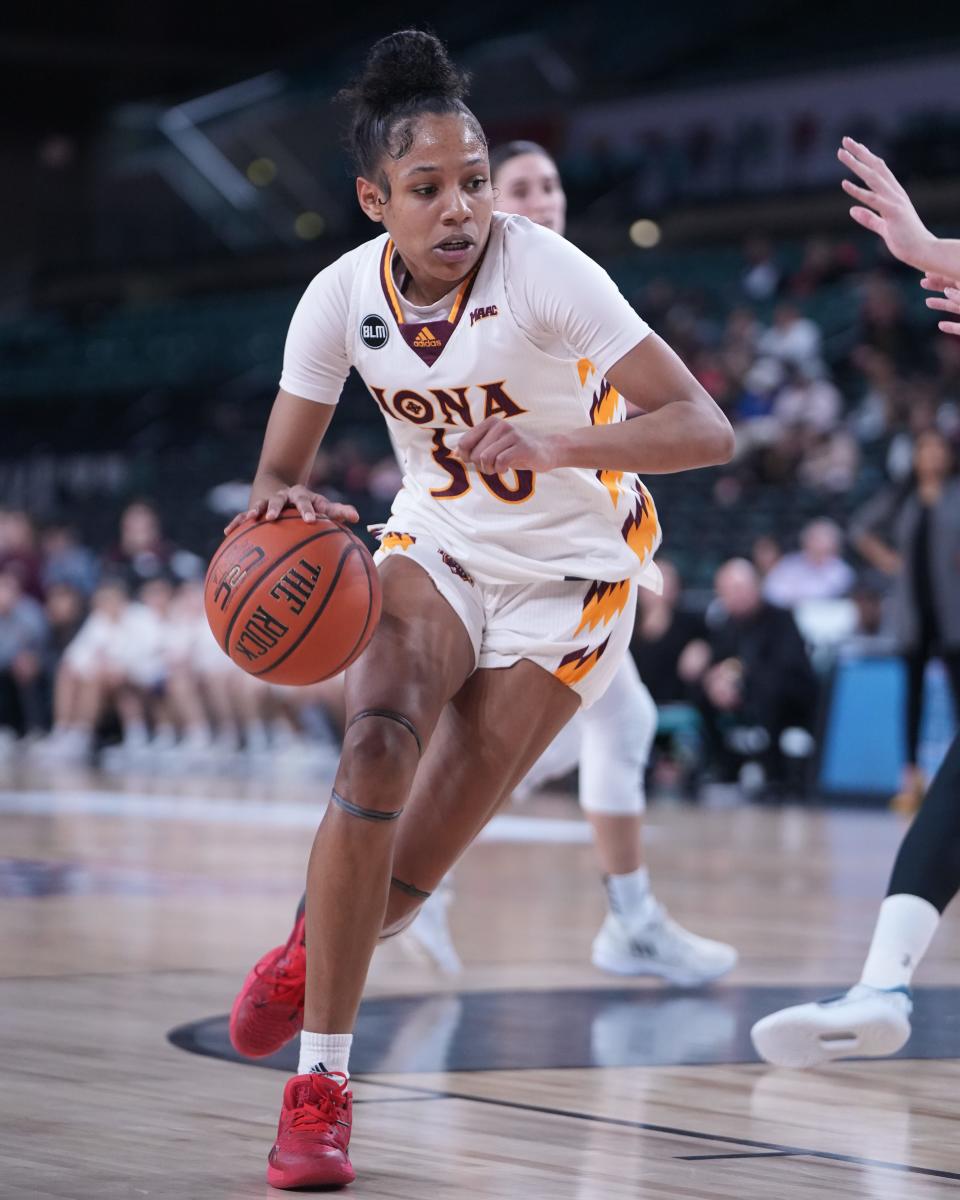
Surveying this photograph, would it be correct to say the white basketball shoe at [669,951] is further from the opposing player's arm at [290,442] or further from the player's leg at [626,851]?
the opposing player's arm at [290,442]

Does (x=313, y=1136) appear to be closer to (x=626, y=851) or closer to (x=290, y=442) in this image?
(x=290, y=442)

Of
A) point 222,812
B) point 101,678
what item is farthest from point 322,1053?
point 101,678

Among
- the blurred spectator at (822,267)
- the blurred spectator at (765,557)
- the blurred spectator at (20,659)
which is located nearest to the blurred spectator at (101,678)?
the blurred spectator at (20,659)

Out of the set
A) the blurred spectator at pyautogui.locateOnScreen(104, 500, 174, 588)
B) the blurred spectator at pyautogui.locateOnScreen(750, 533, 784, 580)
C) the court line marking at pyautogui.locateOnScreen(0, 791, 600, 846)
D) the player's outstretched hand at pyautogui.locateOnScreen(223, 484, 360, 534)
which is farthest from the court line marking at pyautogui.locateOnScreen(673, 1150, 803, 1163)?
the blurred spectator at pyautogui.locateOnScreen(104, 500, 174, 588)

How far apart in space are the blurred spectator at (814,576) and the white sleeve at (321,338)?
8991 millimetres

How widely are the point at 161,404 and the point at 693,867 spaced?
52.9ft

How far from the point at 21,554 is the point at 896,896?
14072 mm

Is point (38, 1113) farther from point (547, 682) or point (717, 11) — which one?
point (717, 11)

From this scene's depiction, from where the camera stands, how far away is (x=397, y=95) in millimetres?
3361

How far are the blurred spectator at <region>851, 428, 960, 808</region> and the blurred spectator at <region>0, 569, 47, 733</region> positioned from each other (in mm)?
8163

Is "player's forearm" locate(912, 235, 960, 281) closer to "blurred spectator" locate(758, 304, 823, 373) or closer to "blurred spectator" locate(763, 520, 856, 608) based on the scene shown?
"blurred spectator" locate(763, 520, 856, 608)

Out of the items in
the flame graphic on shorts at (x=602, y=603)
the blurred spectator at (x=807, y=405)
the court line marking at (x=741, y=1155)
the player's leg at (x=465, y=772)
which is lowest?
the court line marking at (x=741, y=1155)

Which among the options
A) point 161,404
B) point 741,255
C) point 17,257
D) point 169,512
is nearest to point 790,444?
point 741,255

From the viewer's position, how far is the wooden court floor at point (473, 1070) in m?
2.93
